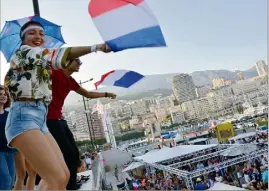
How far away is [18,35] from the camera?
335 cm

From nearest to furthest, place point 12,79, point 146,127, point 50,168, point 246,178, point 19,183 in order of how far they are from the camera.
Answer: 1. point 50,168
2. point 12,79
3. point 19,183
4. point 246,178
5. point 146,127

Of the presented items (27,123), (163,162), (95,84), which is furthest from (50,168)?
(163,162)

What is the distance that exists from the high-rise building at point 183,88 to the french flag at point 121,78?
162m

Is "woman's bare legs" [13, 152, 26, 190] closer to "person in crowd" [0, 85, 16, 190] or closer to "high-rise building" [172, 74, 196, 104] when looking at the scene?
"person in crowd" [0, 85, 16, 190]

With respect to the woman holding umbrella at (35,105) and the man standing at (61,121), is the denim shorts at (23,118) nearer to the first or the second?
the woman holding umbrella at (35,105)

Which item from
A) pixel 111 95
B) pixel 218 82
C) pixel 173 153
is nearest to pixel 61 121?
pixel 111 95

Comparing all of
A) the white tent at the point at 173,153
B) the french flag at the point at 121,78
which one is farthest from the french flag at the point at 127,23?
the white tent at the point at 173,153

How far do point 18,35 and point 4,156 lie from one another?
162cm

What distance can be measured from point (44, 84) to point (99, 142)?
6743 cm

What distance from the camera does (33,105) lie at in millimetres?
1486

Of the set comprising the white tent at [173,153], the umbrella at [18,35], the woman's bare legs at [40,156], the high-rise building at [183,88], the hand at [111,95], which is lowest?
the white tent at [173,153]

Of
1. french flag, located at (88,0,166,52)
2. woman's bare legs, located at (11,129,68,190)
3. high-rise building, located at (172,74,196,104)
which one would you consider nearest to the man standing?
french flag, located at (88,0,166,52)

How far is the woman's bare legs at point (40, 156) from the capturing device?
4.42 ft

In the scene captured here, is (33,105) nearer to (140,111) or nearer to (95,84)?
(95,84)
